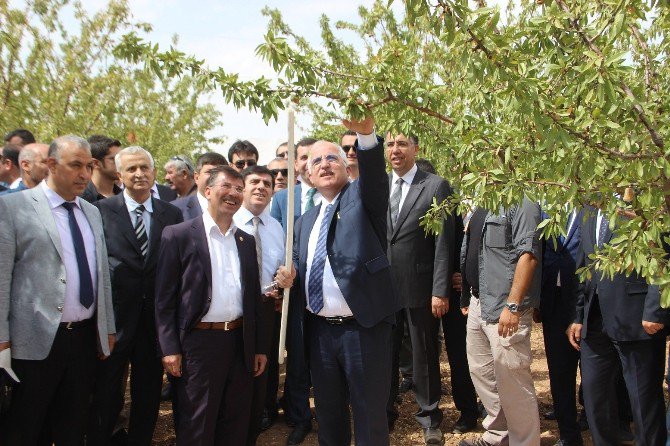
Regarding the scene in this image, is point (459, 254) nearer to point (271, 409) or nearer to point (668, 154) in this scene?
point (271, 409)

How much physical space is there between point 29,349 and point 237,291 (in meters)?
1.37

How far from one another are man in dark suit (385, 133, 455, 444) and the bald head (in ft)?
10.4

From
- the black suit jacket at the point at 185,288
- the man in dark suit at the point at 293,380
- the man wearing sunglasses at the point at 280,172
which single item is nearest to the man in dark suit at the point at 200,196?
the man in dark suit at the point at 293,380

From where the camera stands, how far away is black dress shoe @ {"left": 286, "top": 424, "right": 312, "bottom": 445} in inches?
220

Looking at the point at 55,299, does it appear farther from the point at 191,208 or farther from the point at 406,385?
the point at 406,385

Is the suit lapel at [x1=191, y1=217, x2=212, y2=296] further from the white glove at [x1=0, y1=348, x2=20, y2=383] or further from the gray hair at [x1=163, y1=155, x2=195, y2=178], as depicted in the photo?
the gray hair at [x1=163, y1=155, x2=195, y2=178]

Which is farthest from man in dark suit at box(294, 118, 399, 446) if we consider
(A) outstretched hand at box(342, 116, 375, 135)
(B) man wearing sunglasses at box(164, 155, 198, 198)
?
(B) man wearing sunglasses at box(164, 155, 198, 198)

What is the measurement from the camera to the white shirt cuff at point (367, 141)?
3.73 meters

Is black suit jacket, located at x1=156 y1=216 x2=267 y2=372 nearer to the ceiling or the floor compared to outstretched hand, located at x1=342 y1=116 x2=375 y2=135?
nearer to the floor

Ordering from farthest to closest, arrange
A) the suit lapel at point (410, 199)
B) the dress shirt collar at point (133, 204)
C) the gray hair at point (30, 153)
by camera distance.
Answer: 1. the suit lapel at point (410, 199)
2. the gray hair at point (30, 153)
3. the dress shirt collar at point (133, 204)

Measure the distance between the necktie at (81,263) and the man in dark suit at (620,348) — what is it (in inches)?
139

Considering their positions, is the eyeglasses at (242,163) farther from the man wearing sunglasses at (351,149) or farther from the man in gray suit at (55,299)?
the man in gray suit at (55,299)

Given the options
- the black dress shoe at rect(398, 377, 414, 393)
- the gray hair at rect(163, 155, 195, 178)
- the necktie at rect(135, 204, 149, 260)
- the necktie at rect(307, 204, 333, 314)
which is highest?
the gray hair at rect(163, 155, 195, 178)

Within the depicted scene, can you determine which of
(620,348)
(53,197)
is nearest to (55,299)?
(53,197)
